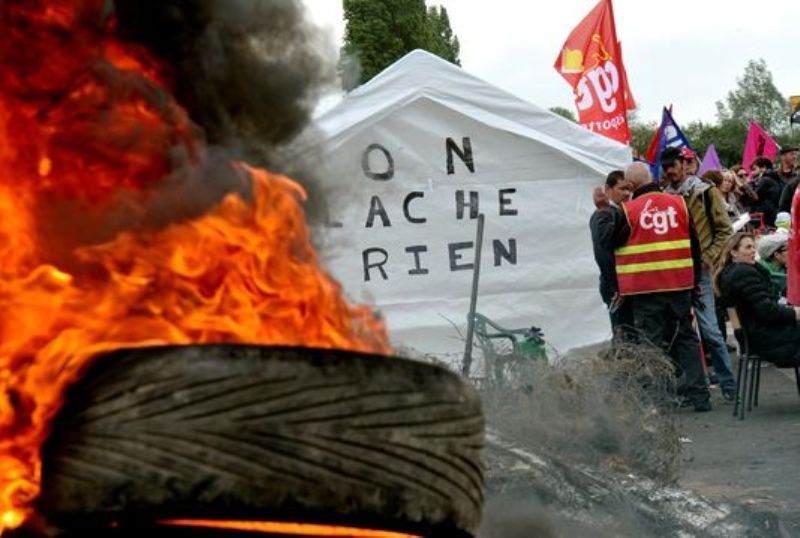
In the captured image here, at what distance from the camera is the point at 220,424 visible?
3.09 meters

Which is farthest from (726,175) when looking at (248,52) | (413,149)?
(248,52)

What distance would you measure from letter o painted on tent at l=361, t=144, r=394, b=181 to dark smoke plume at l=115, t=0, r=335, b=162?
6.28 m

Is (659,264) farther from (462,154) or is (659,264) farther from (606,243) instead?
(462,154)

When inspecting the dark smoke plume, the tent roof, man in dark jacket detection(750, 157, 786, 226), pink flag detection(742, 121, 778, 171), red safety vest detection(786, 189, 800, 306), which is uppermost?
pink flag detection(742, 121, 778, 171)

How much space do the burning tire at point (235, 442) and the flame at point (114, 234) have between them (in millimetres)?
273

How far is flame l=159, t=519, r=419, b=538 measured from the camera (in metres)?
3.19

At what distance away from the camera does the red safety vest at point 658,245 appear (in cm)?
1031

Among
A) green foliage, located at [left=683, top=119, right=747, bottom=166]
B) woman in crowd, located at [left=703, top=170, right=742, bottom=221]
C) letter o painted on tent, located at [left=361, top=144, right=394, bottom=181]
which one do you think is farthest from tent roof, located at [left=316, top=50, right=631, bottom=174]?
green foliage, located at [left=683, top=119, right=747, bottom=166]

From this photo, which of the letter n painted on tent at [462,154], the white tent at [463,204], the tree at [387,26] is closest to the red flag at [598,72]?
the white tent at [463,204]

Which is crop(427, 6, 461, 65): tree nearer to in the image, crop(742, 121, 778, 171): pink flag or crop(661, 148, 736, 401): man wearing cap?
crop(742, 121, 778, 171): pink flag

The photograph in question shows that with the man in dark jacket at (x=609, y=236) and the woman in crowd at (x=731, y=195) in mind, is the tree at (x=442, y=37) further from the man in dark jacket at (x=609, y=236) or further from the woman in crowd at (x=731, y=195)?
the man in dark jacket at (x=609, y=236)

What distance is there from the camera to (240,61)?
13.9 feet

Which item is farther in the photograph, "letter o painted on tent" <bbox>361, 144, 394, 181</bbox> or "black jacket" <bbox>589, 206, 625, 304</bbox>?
"letter o painted on tent" <bbox>361, 144, 394, 181</bbox>

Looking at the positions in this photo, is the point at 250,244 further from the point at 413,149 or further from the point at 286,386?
the point at 413,149
